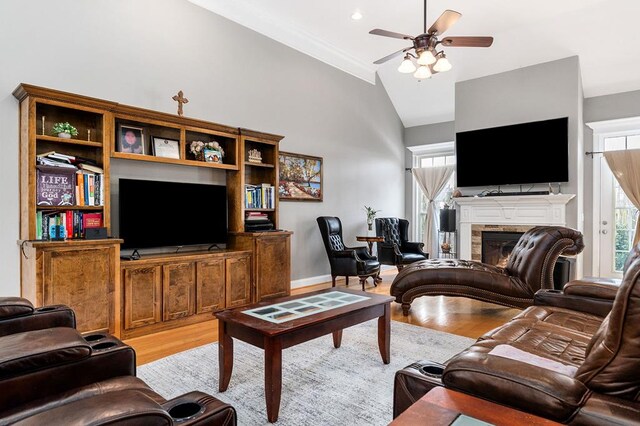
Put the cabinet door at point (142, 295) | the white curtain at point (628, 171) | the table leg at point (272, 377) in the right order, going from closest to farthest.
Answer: the table leg at point (272, 377) < the cabinet door at point (142, 295) < the white curtain at point (628, 171)

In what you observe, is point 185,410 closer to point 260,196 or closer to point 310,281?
point 260,196

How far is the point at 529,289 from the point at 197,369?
2.98 meters

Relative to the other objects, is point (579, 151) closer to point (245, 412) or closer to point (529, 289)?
point (529, 289)

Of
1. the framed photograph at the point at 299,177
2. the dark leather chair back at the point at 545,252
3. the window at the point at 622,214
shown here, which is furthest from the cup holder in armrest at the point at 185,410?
the window at the point at 622,214

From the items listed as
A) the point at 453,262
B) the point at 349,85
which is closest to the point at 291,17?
the point at 349,85

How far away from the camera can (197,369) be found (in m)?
2.66

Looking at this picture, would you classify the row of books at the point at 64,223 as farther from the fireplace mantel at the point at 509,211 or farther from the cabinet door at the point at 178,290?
the fireplace mantel at the point at 509,211

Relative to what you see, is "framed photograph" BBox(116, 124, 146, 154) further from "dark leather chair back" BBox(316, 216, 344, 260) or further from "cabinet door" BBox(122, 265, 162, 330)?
"dark leather chair back" BBox(316, 216, 344, 260)

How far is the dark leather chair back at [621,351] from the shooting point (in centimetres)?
104

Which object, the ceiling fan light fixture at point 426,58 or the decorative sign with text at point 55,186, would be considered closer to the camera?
the decorative sign with text at point 55,186

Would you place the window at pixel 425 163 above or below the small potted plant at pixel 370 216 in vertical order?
above

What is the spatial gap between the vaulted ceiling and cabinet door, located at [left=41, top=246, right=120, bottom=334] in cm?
308

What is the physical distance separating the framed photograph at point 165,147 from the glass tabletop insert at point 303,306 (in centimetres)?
220

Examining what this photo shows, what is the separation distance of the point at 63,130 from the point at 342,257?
11.4 feet
